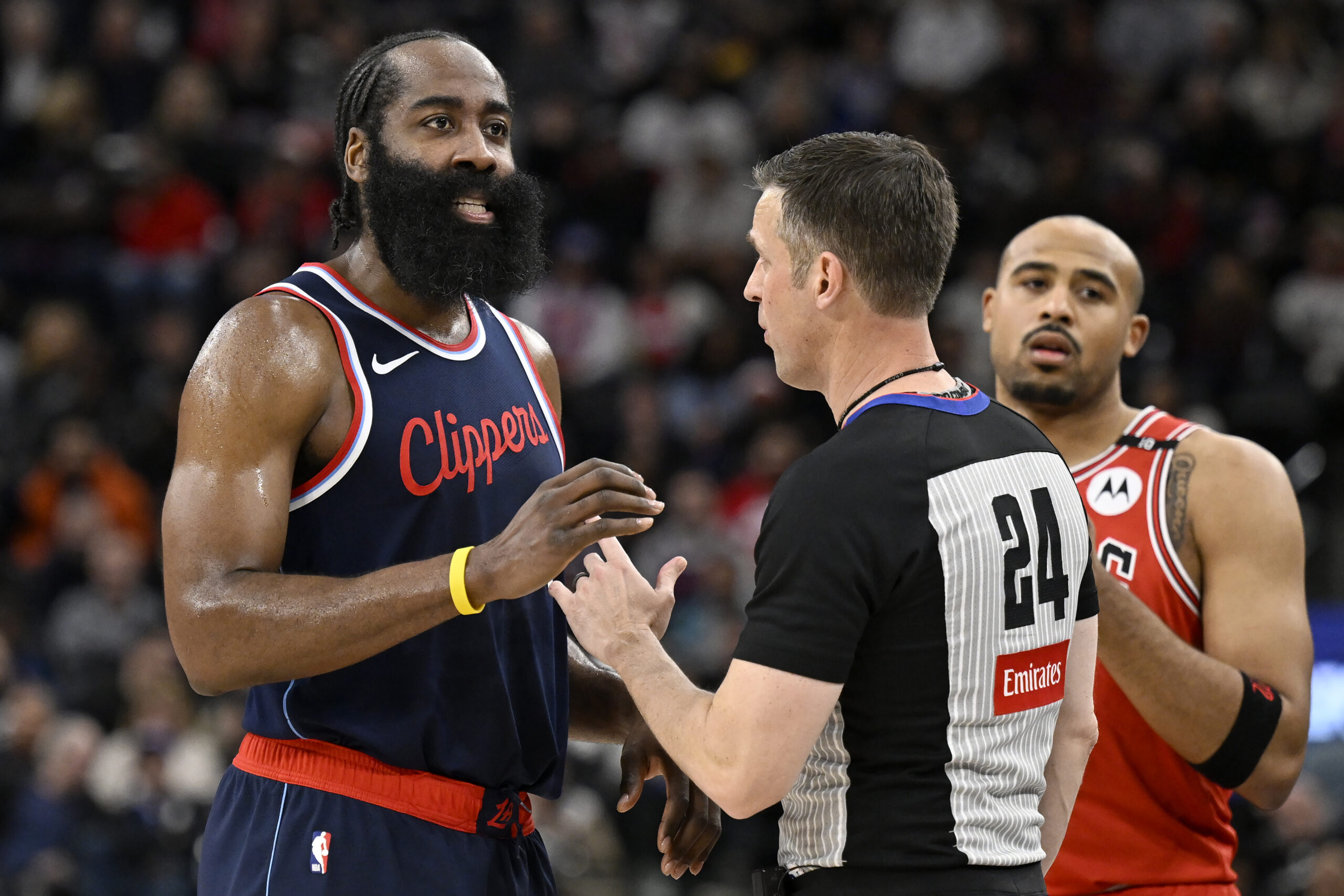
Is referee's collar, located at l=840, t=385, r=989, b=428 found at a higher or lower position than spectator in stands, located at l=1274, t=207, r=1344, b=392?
higher

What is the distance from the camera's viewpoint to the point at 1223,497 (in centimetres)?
404

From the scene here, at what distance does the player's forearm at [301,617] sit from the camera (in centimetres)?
301

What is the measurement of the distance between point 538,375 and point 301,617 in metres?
1.11

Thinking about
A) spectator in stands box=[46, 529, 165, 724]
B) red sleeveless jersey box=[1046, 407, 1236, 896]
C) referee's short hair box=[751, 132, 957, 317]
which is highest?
referee's short hair box=[751, 132, 957, 317]

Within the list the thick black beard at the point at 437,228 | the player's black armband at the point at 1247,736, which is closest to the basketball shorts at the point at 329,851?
the thick black beard at the point at 437,228

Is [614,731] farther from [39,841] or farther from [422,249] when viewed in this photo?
[39,841]

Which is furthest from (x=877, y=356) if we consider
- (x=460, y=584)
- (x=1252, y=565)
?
(x=1252, y=565)

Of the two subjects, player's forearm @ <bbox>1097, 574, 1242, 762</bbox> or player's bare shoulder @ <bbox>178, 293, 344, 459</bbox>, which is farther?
player's forearm @ <bbox>1097, 574, 1242, 762</bbox>

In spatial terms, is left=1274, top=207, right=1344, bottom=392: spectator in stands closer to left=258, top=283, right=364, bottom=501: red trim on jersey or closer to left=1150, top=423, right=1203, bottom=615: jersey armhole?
left=1150, top=423, right=1203, bottom=615: jersey armhole

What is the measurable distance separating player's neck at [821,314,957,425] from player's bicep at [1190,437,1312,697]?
1.45m

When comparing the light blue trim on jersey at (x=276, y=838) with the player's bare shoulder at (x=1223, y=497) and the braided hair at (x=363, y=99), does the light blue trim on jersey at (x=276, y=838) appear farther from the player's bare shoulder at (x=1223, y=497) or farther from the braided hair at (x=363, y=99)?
the player's bare shoulder at (x=1223, y=497)

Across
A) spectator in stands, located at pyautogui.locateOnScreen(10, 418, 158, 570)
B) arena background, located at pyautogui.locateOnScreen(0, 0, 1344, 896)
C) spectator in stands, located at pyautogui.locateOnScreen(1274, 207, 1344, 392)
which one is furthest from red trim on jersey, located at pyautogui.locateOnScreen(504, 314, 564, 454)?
spectator in stands, located at pyautogui.locateOnScreen(1274, 207, 1344, 392)

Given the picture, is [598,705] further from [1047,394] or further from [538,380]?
[1047,394]

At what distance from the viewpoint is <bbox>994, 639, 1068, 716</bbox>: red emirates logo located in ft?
9.20
